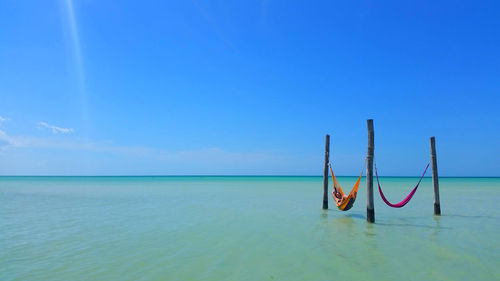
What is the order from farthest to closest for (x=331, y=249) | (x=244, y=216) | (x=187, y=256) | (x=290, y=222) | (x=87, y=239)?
(x=244, y=216) < (x=290, y=222) < (x=87, y=239) < (x=331, y=249) < (x=187, y=256)

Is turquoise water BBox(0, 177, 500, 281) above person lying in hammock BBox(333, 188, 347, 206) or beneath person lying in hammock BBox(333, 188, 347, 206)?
beneath

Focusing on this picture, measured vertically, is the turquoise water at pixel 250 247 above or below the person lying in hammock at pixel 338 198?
below

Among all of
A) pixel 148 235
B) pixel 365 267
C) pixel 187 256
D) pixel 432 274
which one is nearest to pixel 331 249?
pixel 365 267

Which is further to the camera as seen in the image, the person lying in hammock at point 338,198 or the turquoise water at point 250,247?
the person lying in hammock at point 338,198

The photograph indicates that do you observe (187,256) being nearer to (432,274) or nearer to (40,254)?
(40,254)

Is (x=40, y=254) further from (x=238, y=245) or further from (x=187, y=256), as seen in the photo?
(x=238, y=245)

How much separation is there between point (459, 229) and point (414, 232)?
1713mm

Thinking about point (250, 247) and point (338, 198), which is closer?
point (250, 247)

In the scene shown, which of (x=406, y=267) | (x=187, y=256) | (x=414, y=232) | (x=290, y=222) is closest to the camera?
(x=406, y=267)

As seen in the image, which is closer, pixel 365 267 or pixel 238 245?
pixel 365 267

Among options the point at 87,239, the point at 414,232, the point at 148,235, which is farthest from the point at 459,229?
the point at 87,239

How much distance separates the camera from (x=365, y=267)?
5578 millimetres

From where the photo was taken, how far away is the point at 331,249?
6.82 meters

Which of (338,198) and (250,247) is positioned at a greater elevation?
(338,198)
